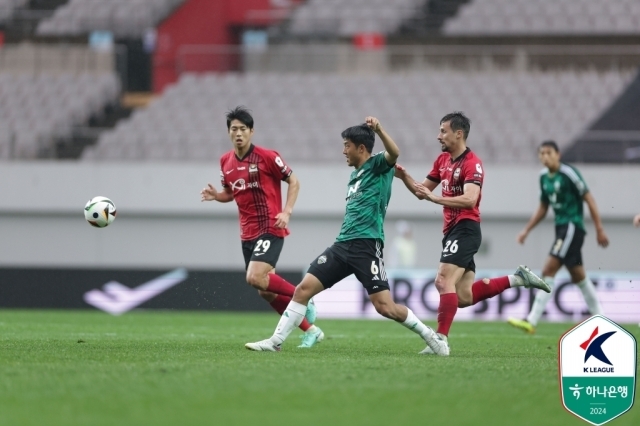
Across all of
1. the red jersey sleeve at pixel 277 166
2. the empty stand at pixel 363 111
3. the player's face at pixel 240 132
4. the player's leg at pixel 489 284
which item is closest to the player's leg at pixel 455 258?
the player's leg at pixel 489 284

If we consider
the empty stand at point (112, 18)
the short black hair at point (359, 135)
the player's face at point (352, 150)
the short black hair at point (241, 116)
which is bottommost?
the player's face at point (352, 150)

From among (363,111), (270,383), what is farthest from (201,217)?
(270,383)

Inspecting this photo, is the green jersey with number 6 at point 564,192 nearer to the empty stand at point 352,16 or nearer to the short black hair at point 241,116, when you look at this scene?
the short black hair at point 241,116

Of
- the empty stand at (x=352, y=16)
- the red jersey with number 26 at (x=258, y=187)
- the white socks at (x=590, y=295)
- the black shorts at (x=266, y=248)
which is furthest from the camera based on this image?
the empty stand at (x=352, y=16)

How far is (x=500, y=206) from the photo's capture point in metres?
21.5

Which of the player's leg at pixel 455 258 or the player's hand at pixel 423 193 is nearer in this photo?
the player's hand at pixel 423 193

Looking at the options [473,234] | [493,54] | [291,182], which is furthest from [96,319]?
[493,54]

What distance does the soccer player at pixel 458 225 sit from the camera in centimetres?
865

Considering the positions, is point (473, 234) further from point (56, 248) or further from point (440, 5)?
point (440, 5)

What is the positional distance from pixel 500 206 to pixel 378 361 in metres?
14.3

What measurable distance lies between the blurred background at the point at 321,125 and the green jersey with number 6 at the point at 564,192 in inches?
324

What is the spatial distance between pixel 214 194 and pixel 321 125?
43.6ft

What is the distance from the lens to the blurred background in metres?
21.5

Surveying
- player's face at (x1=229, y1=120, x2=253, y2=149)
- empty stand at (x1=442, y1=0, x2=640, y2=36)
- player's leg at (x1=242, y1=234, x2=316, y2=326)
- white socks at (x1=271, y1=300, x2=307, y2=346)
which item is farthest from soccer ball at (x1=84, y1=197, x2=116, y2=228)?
empty stand at (x1=442, y1=0, x2=640, y2=36)
